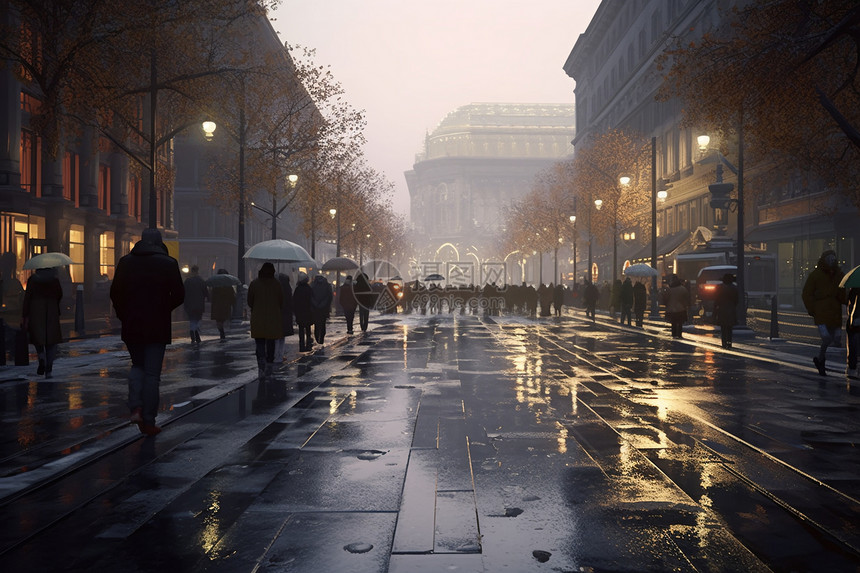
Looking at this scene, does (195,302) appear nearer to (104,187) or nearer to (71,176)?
(71,176)

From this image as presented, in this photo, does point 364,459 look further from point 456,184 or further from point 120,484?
point 456,184

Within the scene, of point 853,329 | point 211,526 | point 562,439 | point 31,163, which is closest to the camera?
point 211,526

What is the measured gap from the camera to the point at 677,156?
5803cm

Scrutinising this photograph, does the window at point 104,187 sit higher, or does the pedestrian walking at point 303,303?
the window at point 104,187

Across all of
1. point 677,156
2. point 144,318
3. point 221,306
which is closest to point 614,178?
point 677,156

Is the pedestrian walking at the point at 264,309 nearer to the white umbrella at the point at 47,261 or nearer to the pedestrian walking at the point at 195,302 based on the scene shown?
the white umbrella at the point at 47,261

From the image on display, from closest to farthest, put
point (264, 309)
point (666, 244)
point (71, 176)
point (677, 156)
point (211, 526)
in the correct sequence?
point (211, 526), point (264, 309), point (71, 176), point (666, 244), point (677, 156)

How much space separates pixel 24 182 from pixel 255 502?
30.4 metres

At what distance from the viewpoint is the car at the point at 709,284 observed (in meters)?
35.5

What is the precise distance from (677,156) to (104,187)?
120ft

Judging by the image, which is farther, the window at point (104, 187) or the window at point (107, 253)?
the window at point (104, 187)

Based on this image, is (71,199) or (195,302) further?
(71,199)

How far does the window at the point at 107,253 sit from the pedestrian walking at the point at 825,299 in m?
33.2

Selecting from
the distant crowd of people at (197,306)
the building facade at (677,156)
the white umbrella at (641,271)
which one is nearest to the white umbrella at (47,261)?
the distant crowd of people at (197,306)
